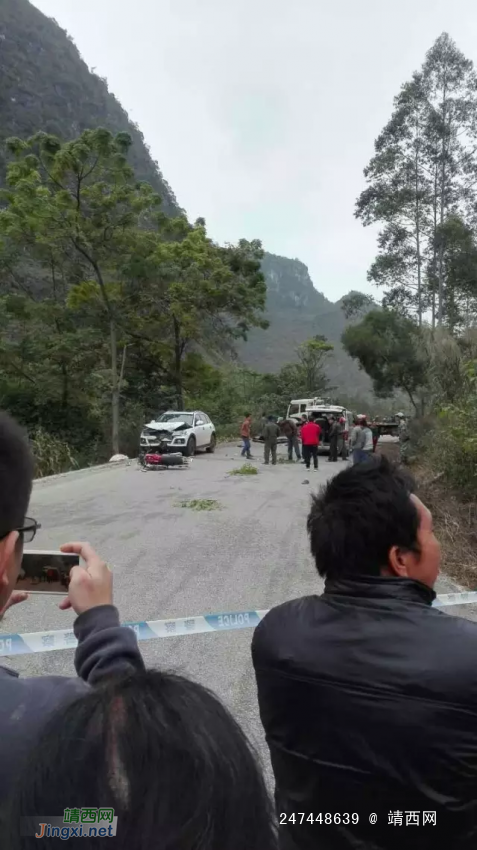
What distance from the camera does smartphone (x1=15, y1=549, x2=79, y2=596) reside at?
1727 millimetres

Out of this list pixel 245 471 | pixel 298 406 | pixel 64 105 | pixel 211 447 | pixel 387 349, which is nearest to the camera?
pixel 245 471

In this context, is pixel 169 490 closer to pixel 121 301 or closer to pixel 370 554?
pixel 370 554

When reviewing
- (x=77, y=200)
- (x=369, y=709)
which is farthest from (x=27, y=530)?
(x=77, y=200)

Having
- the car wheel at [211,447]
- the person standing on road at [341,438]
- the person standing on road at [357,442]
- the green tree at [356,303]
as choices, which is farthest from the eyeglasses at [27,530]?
the green tree at [356,303]

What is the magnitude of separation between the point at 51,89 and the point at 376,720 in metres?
101

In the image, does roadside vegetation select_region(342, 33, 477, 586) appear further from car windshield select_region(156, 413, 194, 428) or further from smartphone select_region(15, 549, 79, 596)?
smartphone select_region(15, 549, 79, 596)

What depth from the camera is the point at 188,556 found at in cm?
731

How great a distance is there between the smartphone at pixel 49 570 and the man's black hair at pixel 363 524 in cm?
70

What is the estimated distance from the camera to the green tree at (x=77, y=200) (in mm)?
21266

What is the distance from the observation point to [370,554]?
1.64 m

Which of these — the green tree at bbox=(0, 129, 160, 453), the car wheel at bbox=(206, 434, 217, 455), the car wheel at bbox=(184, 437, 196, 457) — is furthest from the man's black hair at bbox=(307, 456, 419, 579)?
the car wheel at bbox=(206, 434, 217, 455)

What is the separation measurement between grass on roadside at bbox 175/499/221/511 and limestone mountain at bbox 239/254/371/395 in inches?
2158

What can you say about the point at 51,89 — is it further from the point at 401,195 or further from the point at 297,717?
the point at 297,717

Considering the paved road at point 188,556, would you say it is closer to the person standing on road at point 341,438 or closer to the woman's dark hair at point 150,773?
the woman's dark hair at point 150,773
